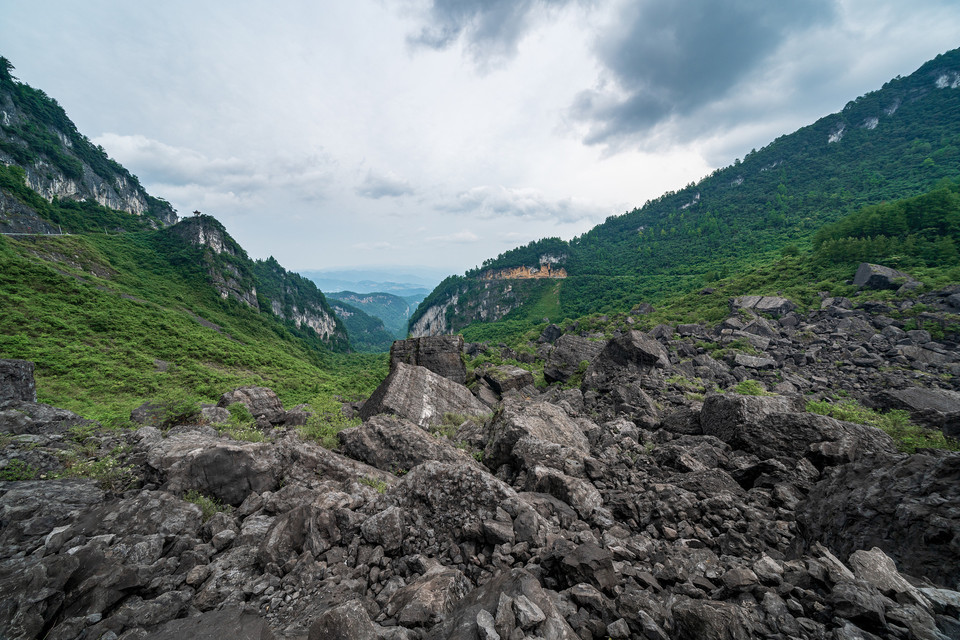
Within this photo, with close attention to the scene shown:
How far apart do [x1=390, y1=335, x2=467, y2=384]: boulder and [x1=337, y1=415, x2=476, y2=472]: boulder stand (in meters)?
12.3

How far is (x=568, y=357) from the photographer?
22.9 meters

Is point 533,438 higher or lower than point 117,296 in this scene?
lower

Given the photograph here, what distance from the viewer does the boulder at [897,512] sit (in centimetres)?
372

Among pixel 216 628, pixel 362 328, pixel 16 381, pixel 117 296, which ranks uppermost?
pixel 117 296

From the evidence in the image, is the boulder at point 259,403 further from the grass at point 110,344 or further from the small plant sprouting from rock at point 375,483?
the small plant sprouting from rock at point 375,483

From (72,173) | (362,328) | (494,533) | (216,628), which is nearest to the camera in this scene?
(216,628)

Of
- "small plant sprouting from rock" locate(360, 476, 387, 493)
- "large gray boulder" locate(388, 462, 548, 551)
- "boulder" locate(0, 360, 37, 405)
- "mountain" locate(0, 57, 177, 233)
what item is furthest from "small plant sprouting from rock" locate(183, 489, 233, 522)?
"mountain" locate(0, 57, 177, 233)

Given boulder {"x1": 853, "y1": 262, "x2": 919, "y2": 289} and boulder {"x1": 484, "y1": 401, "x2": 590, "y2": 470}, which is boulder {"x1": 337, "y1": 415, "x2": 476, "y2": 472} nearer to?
boulder {"x1": 484, "y1": 401, "x2": 590, "y2": 470}

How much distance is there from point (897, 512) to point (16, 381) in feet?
74.2

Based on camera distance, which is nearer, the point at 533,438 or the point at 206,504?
the point at 206,504

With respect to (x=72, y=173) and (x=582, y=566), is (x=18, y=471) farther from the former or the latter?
(x=72, y=173)

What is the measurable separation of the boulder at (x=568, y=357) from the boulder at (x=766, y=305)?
1900 cm

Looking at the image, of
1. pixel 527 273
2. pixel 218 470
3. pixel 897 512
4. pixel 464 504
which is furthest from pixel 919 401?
pixel 527 273

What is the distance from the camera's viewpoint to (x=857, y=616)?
2.83m
